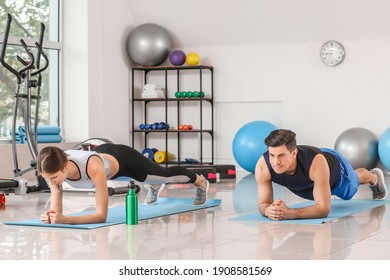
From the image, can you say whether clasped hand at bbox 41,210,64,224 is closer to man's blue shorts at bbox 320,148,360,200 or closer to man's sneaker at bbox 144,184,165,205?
man's sneaker at bbox 144,184,165,205

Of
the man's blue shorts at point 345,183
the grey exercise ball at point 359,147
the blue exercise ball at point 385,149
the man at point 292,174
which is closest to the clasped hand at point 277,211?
the man at point 292,174

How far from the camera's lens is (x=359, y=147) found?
8758mm

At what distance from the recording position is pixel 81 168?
164 inches

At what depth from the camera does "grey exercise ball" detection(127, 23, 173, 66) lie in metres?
9.85

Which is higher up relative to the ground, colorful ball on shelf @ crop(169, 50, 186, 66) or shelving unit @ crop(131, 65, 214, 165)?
colorful ball on shelf @ crop(169, 50, 186, 66)

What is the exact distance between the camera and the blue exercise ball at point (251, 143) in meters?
9.00

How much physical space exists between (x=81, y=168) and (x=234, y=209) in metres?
1.56

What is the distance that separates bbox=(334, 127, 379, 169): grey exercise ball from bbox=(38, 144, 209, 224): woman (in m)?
4.08

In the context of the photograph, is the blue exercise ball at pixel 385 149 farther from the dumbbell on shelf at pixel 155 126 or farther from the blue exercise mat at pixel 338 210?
the dumbbell on shelf at pixel 155 126

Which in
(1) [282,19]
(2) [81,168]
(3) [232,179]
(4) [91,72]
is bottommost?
(3) [232,179]

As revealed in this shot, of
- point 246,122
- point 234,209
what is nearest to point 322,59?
point 246,122

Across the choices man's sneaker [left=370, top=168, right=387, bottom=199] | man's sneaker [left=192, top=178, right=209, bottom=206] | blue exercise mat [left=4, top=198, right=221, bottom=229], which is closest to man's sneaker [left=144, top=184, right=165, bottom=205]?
blue exercise mat [left=4, top=198, right=221, bottom=229]

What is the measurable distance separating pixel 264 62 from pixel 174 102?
1.46m
